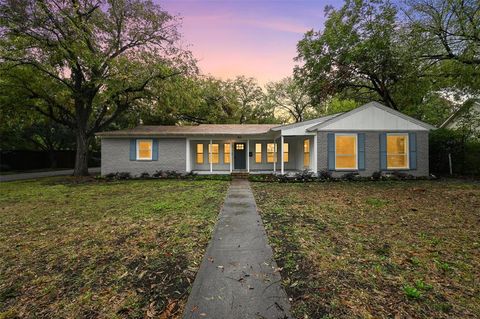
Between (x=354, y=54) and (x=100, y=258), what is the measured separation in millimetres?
15867

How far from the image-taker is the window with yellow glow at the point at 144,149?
50.0 ft

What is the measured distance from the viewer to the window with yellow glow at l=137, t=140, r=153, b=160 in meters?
15.2

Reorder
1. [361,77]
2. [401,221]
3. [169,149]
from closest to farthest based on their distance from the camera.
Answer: [401,221]
[169,149]
[361,77]

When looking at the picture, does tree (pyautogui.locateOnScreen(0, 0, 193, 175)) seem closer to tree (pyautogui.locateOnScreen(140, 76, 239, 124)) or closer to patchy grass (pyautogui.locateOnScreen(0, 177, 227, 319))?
tree (pyautogui.locateOnScreen(140, 76, 239, 124))

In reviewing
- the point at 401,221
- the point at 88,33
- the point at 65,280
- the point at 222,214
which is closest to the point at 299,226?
the point at 222,214

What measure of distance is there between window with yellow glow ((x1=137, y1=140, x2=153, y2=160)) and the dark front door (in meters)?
5.51

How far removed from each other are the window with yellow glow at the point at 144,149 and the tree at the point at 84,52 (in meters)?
2.91

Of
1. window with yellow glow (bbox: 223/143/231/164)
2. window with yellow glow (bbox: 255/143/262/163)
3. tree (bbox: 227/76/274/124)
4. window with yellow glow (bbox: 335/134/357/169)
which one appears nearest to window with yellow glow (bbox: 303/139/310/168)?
window with yellow glow (bbox: 335/134/357/169)

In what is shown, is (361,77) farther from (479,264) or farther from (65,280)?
(65,280)

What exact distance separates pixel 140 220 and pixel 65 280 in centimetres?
263

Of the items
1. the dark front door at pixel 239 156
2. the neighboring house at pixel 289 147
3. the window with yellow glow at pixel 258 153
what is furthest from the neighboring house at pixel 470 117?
the dark front door at pixel 239 156

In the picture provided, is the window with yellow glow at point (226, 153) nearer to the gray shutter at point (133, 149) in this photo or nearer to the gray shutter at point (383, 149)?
the gray shutter at point (133, 149)

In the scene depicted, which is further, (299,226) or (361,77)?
(361,77)

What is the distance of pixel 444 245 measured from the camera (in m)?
4.07
